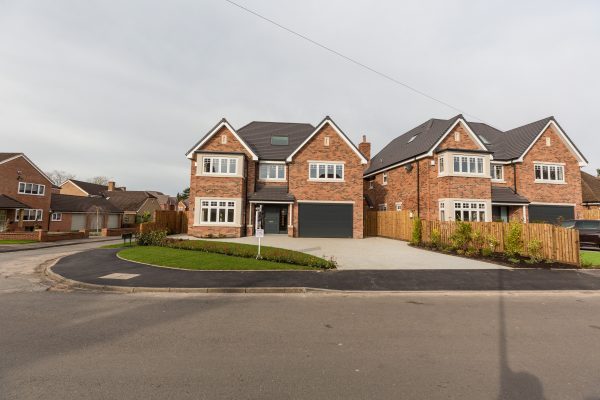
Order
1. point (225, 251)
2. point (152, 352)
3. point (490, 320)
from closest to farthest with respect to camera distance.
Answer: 1. point (152, 352)
2. point (490, 320)
3. point (225, 251)

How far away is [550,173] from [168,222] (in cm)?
3294

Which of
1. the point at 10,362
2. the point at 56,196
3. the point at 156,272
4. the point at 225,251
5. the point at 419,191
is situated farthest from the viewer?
the point at 56,196

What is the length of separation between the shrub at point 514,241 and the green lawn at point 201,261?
9871 mm

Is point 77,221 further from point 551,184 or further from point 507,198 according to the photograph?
point 551,184

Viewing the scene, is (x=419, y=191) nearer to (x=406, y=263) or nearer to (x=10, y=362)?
(x=406, y=263)

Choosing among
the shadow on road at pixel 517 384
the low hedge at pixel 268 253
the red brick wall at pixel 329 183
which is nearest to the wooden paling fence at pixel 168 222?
the low hedge at pixel 268 253

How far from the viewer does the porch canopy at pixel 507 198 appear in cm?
2200

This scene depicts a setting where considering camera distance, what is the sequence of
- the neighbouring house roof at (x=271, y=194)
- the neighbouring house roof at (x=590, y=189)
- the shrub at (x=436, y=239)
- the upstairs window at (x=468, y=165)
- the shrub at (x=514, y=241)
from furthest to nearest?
the neighbouring house roof at (x=590, y=189) → the neighbouring house roof at (x=271, y=194) → the upstairs window at (x=468, y=165) → the shrub at (x=436, y=239) → the shrub at (x=514, y=241)

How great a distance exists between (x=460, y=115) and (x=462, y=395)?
74.9 feet

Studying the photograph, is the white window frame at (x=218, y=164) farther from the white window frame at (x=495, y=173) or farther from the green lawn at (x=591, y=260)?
the white window frame at (x=495, y=173)

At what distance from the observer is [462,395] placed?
321cm

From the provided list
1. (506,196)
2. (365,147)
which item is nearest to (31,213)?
(365,147)

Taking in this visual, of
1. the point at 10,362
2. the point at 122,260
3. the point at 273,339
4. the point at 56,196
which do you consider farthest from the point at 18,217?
the point at 273,339

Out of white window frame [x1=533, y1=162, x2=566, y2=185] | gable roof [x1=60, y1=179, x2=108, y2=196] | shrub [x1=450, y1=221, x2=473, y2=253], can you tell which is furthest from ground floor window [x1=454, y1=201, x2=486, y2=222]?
gable roof [x1=60, y1=179, x2=108, y2=196]
